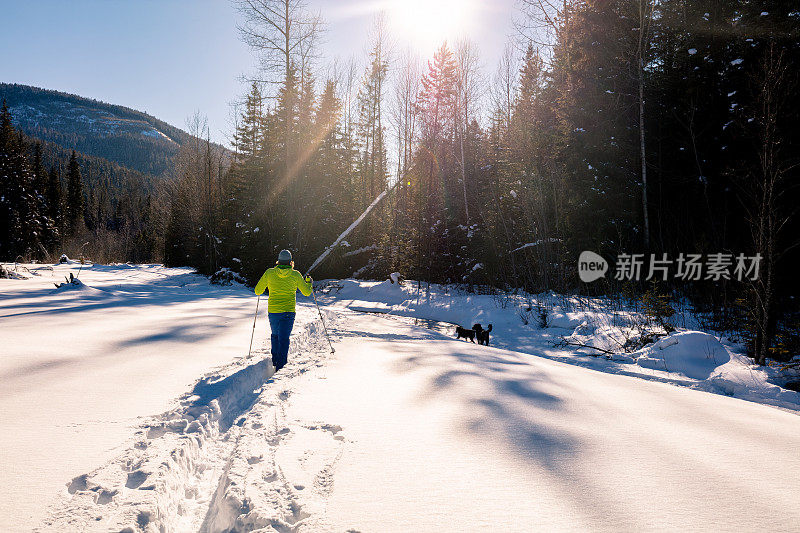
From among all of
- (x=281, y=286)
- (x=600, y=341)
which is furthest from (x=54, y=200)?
(x=600, y=341)

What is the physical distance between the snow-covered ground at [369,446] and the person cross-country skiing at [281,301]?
17.6 inches

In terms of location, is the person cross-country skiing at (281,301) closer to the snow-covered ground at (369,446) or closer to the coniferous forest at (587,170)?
the snow-covered ground at (369,446)

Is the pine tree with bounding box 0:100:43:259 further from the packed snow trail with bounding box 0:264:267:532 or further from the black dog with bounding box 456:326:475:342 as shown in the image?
the black dog with bounding box 456:326:475:342

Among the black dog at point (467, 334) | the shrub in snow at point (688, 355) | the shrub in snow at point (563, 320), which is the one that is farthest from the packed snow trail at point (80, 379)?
the shrub in snow at point (563, 320)

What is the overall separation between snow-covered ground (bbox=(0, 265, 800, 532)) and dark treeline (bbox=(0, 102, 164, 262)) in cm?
3063

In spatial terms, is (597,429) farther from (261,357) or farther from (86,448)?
(261,357)

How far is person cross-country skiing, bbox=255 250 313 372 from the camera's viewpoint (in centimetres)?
634

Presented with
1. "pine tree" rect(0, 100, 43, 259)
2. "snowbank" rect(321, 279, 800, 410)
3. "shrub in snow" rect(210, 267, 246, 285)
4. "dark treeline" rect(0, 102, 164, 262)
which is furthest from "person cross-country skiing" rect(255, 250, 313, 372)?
"pine tree" rect(0, 100, 43, 259)

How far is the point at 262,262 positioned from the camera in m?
22.3

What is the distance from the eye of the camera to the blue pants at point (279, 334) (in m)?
6.32

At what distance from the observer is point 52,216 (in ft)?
164

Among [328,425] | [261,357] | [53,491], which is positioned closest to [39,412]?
[53,491]

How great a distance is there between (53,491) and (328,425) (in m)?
1.91

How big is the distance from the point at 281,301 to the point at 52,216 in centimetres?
6364
